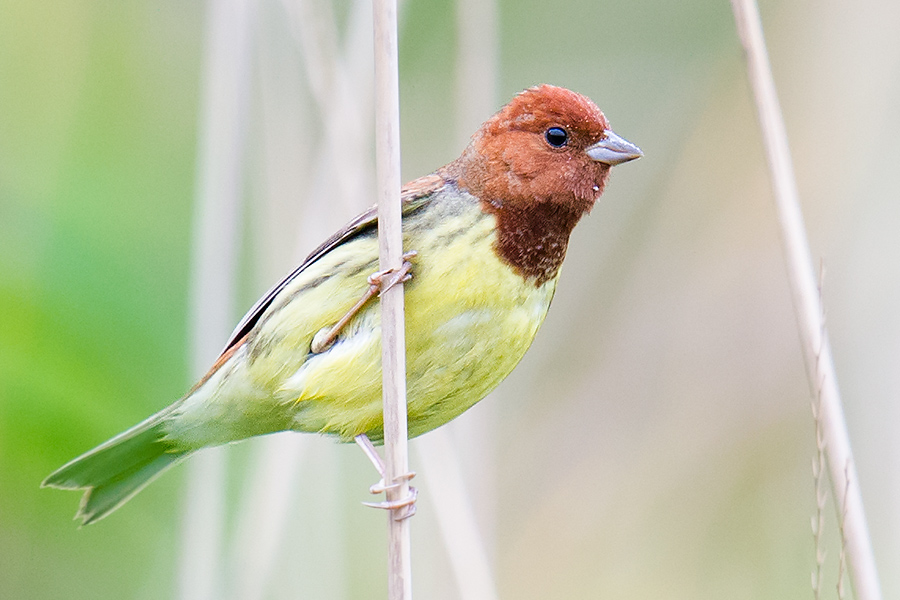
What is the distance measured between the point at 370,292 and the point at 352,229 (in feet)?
0.56

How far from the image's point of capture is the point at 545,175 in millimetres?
2336

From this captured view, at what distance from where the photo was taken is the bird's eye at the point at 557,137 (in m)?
2.37

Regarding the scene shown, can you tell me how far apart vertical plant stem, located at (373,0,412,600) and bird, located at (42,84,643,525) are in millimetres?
175

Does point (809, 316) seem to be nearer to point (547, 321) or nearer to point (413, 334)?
point (413, 334)

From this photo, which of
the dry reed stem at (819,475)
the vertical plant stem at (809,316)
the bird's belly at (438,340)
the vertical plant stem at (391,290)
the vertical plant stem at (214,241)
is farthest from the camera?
the vertical plant stem at (214,241)

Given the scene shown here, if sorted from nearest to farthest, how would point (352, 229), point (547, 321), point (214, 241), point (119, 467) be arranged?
point (352, 229) < point (119, 467) < point (214, 241) < point (547, 321)

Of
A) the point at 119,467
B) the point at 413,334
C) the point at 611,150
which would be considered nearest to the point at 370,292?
the point at 413,334

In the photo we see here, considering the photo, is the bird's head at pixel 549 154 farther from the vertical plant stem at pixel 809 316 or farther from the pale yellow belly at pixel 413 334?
the vertical plant stem at pixel 809 316

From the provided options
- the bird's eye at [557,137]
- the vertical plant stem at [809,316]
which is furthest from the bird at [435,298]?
the vertical plant stem at [809,316]

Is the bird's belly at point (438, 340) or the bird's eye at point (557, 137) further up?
the bird's eye at point (557, 137)

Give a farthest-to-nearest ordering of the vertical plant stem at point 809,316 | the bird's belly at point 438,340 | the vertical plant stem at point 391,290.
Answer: the bird's belly at point 438,340
the vertical plant stem at point 809,316
the vertical plant stem at point 391,290

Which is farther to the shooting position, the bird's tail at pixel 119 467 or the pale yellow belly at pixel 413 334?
the bird's tail at pixel 119 467

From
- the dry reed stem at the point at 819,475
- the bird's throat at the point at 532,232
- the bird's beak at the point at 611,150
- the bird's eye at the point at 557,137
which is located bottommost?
the dry reed stem at the point at 819,475

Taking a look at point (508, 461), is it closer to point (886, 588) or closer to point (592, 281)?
point (592, 281)
